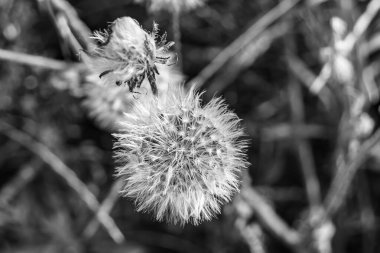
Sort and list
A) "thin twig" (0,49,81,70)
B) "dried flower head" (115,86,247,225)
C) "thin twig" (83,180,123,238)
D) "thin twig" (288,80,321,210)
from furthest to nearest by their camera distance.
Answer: "thin twig" (288,80,321,210), "thin twig" (83,180,123,238), "thin twig" (0,49,81,70), "dried flower head" (115,86,247,225)

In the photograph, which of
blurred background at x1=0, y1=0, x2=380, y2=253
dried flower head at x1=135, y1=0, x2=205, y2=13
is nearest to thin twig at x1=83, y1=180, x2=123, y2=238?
blurred background at x1=0, y1=0, x2=380, y2=253

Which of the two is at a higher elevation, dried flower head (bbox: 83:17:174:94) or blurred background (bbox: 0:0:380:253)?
blurred background (bbox: 0:0:380:253)

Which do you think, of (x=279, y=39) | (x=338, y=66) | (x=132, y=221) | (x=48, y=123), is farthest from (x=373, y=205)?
(x=48, y=123)

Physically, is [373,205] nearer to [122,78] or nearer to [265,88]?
[265,88]

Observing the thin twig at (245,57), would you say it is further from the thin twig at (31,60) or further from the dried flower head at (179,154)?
the dried flower head at (179,154)

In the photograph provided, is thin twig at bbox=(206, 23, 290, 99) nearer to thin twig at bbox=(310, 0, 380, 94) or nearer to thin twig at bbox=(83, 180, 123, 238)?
thin twig at bbox=(310, 0, 380, 94)

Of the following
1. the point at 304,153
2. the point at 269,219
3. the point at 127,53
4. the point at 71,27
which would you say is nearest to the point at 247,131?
the point at 304,153

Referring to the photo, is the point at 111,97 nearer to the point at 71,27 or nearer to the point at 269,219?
the point at 71,27

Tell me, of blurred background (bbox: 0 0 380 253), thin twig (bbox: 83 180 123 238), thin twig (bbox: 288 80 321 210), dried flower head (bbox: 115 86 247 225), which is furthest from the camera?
thin twig (bbox: 288 80 321 210)
